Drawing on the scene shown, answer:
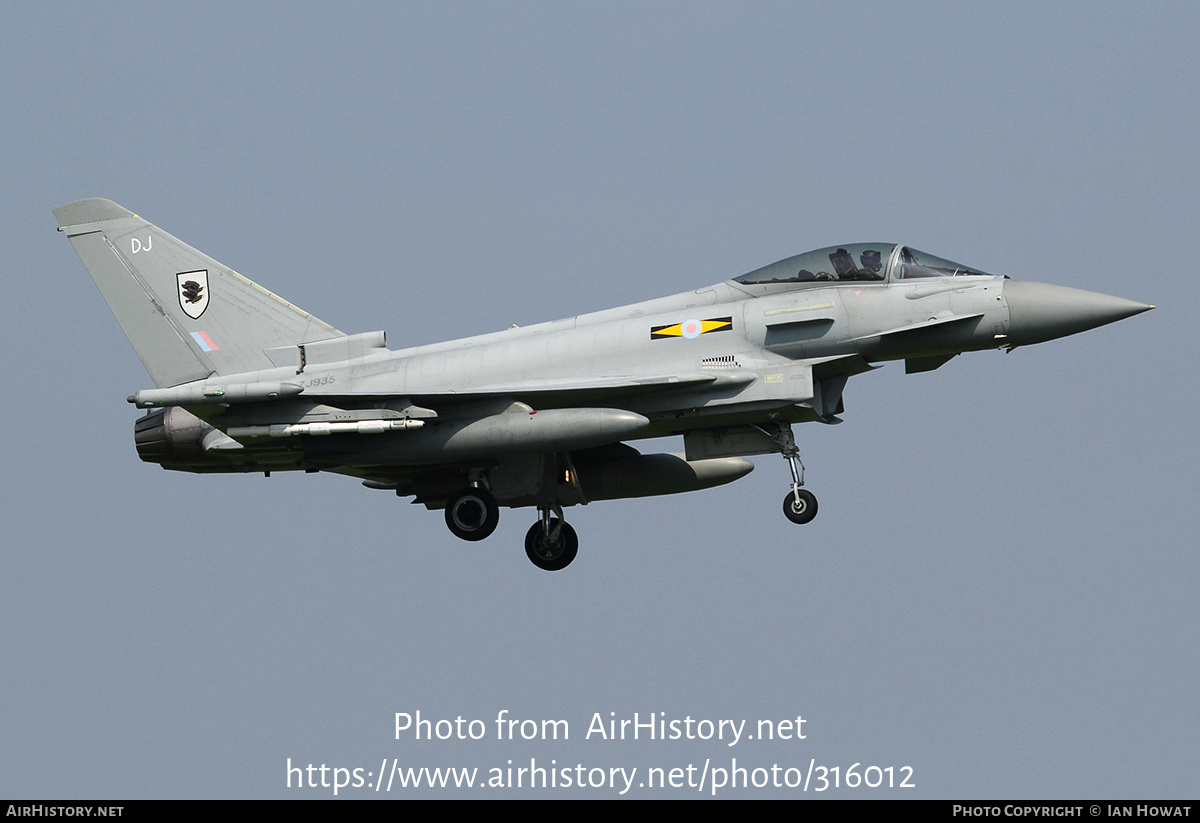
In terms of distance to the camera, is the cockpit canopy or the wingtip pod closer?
the cockpit canopy

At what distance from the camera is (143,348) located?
1972 centimetres

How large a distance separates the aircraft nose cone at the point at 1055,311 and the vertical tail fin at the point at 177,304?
8.18 m

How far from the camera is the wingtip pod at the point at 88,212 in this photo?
65.8ft

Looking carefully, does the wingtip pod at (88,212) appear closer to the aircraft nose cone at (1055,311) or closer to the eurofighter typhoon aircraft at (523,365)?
the eurofighter typhoon aircraft at (523,365)

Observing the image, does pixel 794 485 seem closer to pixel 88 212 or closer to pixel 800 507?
pixel 800 507

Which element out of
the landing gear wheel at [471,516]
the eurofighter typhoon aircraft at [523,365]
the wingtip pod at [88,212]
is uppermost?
the wingtip pod at [88,212]

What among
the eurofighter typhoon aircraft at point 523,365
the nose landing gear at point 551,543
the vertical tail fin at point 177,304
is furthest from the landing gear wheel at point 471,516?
the vertical tail fin at point 177,304

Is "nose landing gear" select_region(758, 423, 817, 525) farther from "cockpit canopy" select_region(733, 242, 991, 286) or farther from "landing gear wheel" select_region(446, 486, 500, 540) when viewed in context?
"landing gear wheel" select_region(446, 486, 500, 540)

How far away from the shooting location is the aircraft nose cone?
17436 mm

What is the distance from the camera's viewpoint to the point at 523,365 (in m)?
18.7

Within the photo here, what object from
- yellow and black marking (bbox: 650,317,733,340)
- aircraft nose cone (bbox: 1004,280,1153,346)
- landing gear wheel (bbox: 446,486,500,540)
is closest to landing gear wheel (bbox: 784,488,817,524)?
yellow and black marking (bbox: 650,317,733,340)

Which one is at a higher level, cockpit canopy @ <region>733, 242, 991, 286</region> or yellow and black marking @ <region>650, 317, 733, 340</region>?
cockpit canopy @ <region>733, 242, 991, 286</region>

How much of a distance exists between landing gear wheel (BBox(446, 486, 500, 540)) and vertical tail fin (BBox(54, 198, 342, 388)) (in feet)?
8.71

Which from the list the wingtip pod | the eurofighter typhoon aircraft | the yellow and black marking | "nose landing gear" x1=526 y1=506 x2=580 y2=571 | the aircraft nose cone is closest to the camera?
the aircraft nose cone
